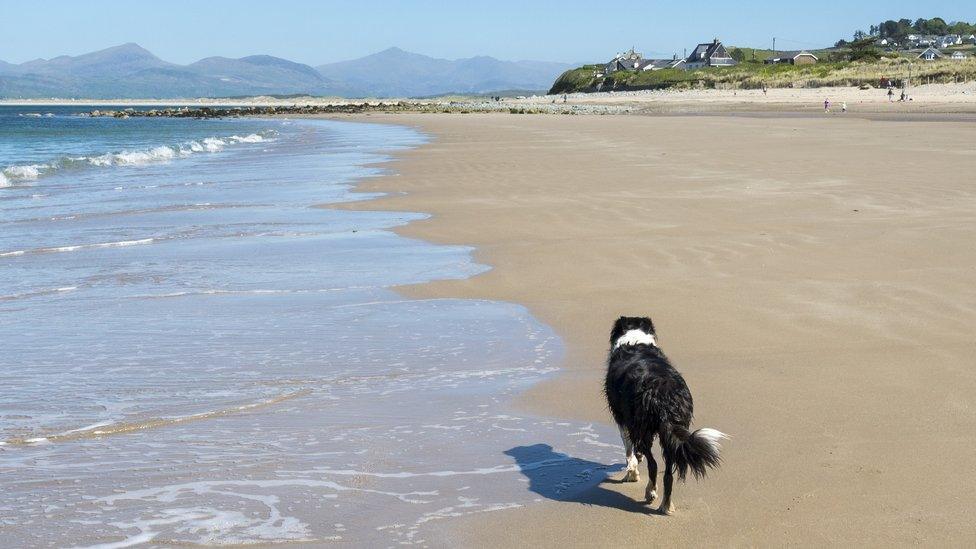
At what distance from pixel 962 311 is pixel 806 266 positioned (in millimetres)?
1967

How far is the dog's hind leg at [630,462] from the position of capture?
179 inches

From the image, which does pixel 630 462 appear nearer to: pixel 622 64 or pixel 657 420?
pixel 657 420

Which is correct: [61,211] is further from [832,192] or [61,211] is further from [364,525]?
[364,525]

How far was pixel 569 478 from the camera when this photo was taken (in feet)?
15.3

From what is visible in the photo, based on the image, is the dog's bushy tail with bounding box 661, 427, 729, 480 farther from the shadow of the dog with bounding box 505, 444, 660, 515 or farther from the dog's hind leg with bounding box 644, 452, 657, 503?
the shadow of the dog with bounding box 505, 444, 660, 515

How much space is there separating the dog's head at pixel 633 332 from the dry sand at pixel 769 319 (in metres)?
0.66

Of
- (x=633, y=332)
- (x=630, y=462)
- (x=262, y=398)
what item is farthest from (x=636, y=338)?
(x=262, y=398)

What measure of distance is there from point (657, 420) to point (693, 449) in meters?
0.20

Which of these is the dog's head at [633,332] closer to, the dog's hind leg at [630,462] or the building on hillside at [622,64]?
the dog's hind leg at [630,462]

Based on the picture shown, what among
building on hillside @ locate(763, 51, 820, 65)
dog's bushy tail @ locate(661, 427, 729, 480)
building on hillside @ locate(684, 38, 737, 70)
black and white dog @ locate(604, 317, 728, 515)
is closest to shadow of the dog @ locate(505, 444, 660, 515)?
black and white dog @ locate(604, 317, 728, 515)

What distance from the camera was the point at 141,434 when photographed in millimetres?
5266

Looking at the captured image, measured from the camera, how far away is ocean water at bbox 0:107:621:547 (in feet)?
14.1

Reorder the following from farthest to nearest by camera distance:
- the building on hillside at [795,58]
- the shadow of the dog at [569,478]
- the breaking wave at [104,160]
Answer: the building on hillside at [795,58] < the breaking wave at [104,160] < the shadow of the dog at [569,478]

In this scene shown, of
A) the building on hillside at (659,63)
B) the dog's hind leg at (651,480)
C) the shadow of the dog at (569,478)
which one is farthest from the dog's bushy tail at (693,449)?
the building on hillside at (659,63)
